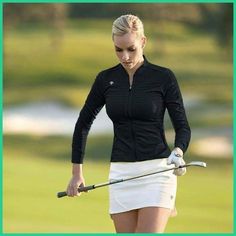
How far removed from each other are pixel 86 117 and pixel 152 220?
27.9 inches

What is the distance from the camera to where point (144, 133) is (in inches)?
188

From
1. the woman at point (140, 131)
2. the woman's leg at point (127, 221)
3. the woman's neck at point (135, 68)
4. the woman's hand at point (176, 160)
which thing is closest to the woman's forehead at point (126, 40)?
the woman at point (140, 131)

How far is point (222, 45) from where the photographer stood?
20.5m

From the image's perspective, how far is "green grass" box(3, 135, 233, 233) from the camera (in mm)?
11883

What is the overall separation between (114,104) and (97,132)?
14.8 m

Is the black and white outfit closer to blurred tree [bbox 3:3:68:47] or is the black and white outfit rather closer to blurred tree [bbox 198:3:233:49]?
blurred tree [bbox 198:3:233:49]

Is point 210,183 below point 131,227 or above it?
below

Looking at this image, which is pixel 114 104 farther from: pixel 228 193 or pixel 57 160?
pixel 57 160

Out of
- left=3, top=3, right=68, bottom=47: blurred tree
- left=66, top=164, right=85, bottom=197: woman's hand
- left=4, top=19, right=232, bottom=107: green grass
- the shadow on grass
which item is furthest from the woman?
left=3, top=3, right=68, bottom=47: blurred tree

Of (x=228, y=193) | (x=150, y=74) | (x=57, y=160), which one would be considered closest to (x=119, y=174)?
(x=150, y=74)

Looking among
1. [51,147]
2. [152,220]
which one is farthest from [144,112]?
[51,147]

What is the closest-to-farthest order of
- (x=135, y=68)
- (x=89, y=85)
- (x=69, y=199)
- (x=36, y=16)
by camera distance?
(x=135, y=68)
(x=69, y=199)
(x=89, y=85)
(x=36, y=16)

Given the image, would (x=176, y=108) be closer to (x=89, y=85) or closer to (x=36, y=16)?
(x=89, y=85)

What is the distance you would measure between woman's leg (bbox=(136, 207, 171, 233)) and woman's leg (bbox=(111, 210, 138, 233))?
0.29 feet
